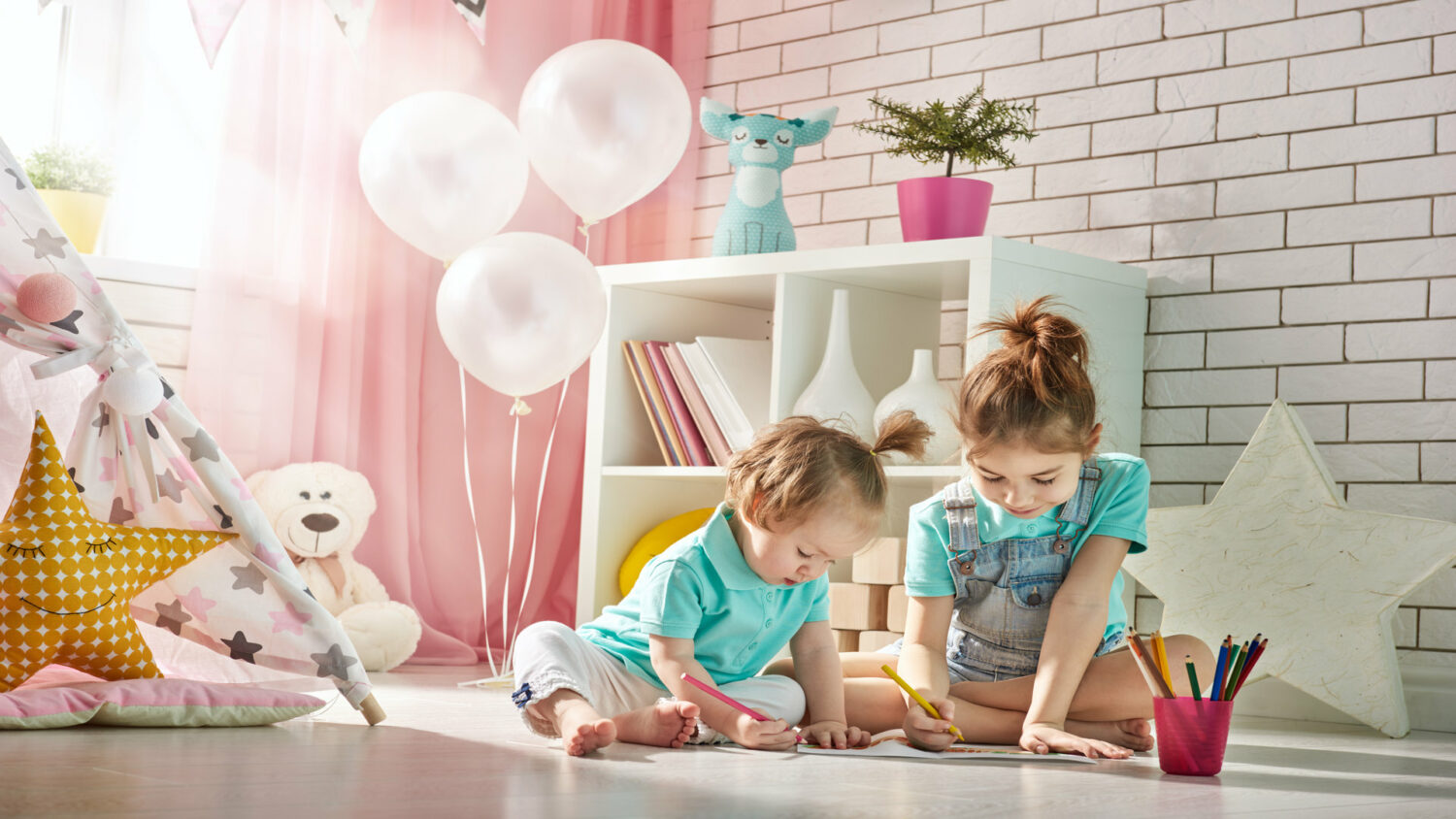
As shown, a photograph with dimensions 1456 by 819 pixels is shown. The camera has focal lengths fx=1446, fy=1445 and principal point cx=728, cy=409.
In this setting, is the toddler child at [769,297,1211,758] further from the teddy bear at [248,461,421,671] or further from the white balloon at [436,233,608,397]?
the teddy bear at [248,461,421,671]

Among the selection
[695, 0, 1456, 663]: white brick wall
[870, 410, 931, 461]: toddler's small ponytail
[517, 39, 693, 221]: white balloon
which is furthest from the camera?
[517, 39, 693, 221]: white balloon

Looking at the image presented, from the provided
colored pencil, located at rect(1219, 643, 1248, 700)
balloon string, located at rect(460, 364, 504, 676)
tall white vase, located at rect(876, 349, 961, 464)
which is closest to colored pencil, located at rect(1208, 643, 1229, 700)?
colored pencil, located at rect(1219, 643, 1248, 700)

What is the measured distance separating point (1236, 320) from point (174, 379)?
198 cm

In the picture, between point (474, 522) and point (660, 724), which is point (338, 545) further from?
point (660, 724)

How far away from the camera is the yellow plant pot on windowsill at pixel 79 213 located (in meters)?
2.68

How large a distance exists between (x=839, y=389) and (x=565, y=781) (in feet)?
4.74

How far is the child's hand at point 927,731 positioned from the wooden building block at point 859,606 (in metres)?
0.89

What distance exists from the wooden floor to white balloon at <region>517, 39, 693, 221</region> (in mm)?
Answer: 1101

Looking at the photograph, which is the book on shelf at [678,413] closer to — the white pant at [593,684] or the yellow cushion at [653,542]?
the yellow cushion at [653,542]

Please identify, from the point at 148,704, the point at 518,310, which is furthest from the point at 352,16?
the point at 148,704

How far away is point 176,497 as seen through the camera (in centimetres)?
191

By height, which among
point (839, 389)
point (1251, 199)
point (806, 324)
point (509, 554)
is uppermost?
point (1251, 199)

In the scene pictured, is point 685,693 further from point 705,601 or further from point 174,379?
point 174,379

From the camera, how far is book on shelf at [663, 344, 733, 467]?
9.40 feet
